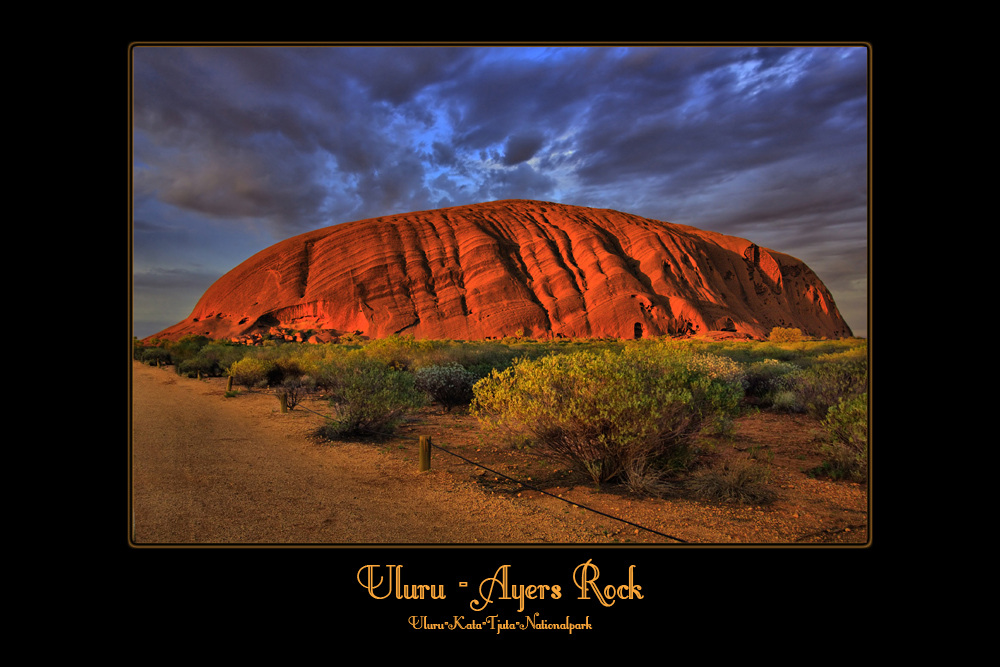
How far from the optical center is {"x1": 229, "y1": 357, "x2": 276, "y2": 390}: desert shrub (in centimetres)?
1821

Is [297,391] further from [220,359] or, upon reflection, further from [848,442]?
[848,442]

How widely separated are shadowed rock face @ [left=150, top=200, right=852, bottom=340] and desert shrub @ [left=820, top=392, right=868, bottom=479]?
44677 mm

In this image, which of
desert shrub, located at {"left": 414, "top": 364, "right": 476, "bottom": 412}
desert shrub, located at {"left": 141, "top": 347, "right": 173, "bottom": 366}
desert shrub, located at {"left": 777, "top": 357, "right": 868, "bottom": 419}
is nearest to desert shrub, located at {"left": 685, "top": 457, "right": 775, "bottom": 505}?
desert shrub, located at {"left": 777, "top": 357, "right": 868, "bottom": 419}

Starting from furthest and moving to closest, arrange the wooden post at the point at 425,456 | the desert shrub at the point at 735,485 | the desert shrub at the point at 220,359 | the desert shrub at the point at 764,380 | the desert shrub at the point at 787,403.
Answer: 1. the desert shrub at the point at 220,359
2. the desert shrub at the point at 764,380
3. the desert shrub at the point at 787,403
4. the wooden post at the point at 425,456
5. the desert shrub at the point at 735,485

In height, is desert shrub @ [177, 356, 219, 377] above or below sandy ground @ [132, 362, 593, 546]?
above

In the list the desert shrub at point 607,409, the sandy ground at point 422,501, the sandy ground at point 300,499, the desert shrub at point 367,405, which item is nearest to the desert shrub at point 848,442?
the sandy ground at point 422,501

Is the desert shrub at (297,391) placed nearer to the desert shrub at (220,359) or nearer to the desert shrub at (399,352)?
the desert shrub at (399,352)

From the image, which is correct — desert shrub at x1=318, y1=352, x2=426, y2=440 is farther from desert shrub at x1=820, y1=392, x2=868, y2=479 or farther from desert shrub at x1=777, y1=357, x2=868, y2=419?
desert shrub at x1=777, y1=357, x2=868, y2=419

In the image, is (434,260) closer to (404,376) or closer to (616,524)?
(404,376)

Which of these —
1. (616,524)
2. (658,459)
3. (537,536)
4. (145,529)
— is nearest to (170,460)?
(145,529)

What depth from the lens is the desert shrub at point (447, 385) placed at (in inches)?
510

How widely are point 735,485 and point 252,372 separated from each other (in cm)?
1863

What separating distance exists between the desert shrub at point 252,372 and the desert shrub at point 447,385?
9.06 metres

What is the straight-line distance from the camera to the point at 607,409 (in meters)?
5.58
